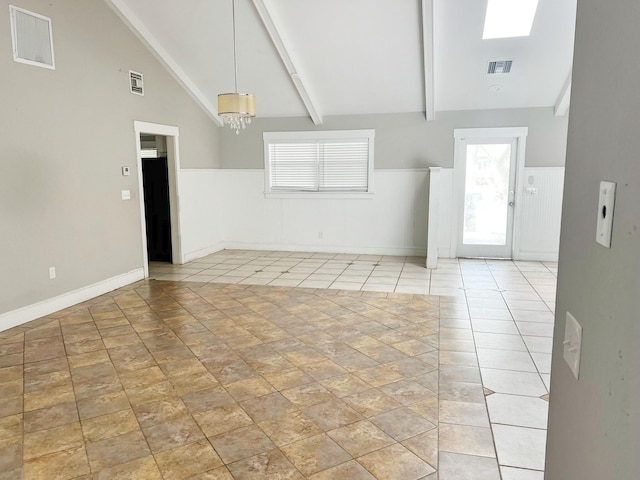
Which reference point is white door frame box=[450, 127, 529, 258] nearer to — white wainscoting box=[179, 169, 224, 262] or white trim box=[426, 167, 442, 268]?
white trim box=[426, 167, 442, 268]

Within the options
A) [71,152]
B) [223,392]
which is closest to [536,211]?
[223,392]

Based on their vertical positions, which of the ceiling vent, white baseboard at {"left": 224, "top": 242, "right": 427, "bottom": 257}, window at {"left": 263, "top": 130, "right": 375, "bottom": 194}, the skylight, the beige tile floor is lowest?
the beige tile floor

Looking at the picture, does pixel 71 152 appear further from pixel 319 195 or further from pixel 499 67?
pixel 499 67

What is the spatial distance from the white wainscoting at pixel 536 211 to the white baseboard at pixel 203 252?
3.77 m

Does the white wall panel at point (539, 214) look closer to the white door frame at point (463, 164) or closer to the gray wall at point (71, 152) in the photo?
the white door frame at point (463, 164)

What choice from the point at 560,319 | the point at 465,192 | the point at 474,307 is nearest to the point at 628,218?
the point at 560,319

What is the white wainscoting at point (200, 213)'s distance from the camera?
22.5ft

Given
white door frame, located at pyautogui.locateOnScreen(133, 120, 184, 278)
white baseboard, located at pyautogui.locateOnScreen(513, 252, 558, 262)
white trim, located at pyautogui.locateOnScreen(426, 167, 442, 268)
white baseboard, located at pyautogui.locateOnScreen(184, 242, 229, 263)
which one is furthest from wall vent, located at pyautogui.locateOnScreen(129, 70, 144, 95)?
white baseboard, located at pyautogui.locateOnScreen(513, 252, 558, 262)

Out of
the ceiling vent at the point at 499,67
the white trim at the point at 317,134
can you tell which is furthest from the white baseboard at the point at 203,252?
the ceiling vent at the point at 499,67

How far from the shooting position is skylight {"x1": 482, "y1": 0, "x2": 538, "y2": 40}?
496 centimetres

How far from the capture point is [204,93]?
22.7 feet

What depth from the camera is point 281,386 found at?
2973 mm

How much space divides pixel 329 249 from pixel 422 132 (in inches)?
95.3

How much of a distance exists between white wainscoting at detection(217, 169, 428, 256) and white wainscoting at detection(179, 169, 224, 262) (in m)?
0.17
